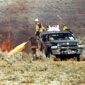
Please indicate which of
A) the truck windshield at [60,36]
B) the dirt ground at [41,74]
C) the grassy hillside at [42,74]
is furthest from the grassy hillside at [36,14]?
the grassy hillside at [42,74]

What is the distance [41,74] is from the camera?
16.8m

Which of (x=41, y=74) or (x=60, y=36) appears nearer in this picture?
(x=41, y=74)

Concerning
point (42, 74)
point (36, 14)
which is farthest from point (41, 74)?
point (36, 14)

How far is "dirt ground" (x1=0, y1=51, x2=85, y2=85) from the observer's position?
49.0 ft

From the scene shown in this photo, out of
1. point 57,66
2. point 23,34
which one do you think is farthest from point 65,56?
point 23,34

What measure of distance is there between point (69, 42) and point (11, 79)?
8.21m

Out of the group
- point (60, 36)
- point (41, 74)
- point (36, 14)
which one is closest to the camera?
point (41, 74)

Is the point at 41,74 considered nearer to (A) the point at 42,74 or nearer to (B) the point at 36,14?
(A) the point at 42,74

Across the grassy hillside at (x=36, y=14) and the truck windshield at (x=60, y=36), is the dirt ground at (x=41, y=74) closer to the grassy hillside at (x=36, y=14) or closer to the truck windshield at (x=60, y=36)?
the truck windshield at (x=60, y=36)

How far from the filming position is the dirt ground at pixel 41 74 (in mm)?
14945

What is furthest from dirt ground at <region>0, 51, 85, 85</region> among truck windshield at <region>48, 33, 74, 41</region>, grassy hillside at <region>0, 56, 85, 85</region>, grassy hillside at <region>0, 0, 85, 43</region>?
grassy hillside at <region>0, 0, 85, 43</region>

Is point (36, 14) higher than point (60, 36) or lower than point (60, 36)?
lower

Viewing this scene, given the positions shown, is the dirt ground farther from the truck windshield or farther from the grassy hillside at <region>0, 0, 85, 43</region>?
the grassy hillside at <region>0, 0, 85, 43</region>

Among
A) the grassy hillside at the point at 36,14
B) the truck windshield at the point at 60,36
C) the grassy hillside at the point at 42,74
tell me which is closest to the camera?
the grassy hillside at the point at 42,74
